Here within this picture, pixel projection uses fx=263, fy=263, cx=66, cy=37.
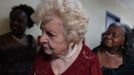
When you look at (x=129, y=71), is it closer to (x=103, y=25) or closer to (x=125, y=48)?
(x=125, y=48)

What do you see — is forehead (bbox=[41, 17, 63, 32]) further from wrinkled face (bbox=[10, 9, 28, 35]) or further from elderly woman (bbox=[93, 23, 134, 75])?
elderly woman (bbox=[93, 23, 134, 75])

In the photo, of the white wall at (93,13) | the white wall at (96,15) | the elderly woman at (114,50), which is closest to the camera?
the white wall at (93,13)

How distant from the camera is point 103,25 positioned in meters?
3.64

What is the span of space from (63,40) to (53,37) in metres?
0.05

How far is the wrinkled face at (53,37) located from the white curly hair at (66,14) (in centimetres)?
2

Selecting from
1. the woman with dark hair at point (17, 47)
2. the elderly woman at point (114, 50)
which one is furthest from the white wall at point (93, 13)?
the elderly woman at point (114, 50)

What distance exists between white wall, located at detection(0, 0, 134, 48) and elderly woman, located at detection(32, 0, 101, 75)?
3.10ft

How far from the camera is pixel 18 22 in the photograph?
1.91 meters

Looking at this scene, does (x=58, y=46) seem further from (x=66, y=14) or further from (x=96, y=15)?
(x=96, y=15)

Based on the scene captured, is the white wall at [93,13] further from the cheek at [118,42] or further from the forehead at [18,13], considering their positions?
the cheek at [118,42]

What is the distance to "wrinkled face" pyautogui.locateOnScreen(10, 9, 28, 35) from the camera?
1909 millimetres

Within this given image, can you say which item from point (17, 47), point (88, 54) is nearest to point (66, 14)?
point (88, 54)

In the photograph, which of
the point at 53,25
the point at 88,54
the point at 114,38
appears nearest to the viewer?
the point at 53,25

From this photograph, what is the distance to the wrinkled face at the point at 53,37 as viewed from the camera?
110 cm
